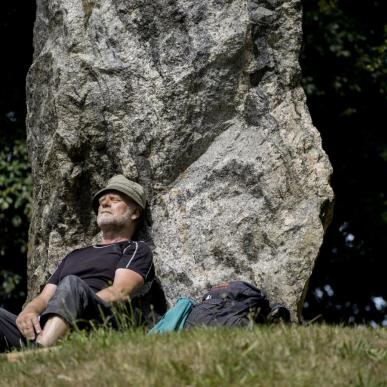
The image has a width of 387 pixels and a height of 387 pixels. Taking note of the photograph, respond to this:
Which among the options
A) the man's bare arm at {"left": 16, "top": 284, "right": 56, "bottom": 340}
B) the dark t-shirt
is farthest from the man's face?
the man's bare arm at {"left": 16, "top": 284, "right": 56, "bottom": 340}

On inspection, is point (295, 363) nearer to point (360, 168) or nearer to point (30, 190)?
point (30, 190)

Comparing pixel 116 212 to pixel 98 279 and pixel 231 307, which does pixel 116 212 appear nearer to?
pixel 98 279

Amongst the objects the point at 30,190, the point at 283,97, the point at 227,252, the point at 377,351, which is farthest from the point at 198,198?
the point at 30,190

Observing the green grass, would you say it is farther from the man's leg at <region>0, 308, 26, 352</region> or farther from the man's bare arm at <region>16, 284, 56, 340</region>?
the man's leg at <region>0, 308, 26, 352</region>

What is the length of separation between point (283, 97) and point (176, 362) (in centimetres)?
378

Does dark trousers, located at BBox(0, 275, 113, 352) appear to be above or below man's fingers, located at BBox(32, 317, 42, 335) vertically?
above

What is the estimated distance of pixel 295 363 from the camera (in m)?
4.88

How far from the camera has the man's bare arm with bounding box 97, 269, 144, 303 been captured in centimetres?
706

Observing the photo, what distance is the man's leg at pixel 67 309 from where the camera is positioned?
21.4ft

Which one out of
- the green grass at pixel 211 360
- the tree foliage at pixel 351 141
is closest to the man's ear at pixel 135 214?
the green grass at pixel 211 360

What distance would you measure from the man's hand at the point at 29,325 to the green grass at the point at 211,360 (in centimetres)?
143

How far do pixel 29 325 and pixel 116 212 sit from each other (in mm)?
1292

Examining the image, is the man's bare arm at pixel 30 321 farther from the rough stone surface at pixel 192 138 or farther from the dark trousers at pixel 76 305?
the rough stone surface at pixel 192 138

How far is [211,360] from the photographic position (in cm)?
487
